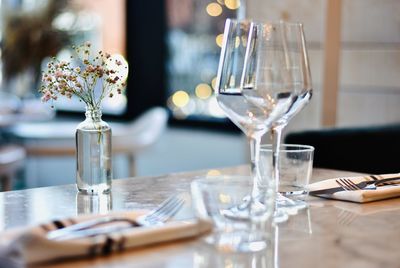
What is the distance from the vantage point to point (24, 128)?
4621mm

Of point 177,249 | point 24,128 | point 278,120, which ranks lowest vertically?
point 24,128

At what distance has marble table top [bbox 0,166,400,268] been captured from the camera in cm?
80

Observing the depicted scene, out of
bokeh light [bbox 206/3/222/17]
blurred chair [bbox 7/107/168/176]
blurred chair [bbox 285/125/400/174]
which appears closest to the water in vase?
blurred chair [bbox 285/125/400/174]

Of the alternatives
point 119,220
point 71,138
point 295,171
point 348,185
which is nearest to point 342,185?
point 348,185

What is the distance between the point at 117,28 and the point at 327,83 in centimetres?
250

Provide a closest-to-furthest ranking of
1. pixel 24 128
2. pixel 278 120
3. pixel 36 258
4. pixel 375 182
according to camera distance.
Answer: pixel 36 258, pixel 278 120, pixel 375 182, pixel 24 128

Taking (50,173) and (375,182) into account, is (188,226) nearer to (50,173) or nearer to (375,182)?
(375,182)

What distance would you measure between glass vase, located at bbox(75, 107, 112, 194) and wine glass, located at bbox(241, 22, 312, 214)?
32 centimetres

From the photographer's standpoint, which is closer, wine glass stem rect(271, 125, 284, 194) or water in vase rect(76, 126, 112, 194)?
wine glass stem rect(271, 125, 284, 194)

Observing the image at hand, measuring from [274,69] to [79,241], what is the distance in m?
0.39

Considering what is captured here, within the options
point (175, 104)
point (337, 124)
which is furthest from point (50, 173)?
point (337, 124)

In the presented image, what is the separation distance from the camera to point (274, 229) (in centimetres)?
96

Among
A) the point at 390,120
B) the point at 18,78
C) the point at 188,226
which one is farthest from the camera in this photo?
the point at 18,78

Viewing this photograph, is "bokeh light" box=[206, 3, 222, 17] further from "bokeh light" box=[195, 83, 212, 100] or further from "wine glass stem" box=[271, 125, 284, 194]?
"wine glass stem" box=[271, 125, 284, 194]
